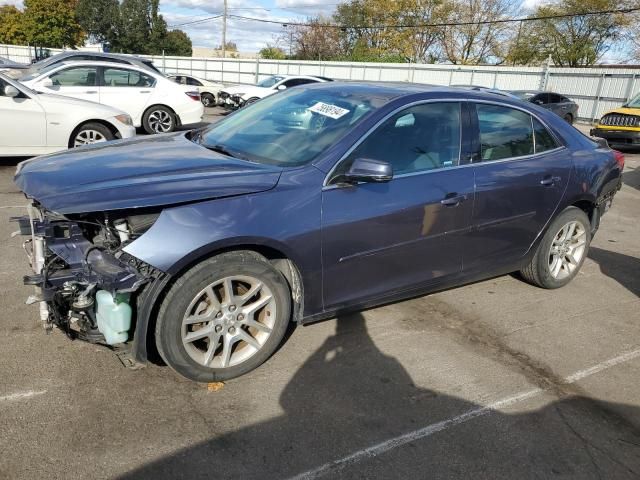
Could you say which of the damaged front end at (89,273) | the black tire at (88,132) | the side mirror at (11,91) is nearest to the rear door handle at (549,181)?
the damaged front end at (89,273)

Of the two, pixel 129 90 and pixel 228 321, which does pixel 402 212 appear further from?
pixel 129 90

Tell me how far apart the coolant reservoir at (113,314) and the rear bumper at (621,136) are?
15.8 meters

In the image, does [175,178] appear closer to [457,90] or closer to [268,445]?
[268,445]

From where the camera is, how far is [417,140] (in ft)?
12.2

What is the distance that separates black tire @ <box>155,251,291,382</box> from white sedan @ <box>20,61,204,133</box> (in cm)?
893

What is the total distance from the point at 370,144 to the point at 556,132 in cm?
205

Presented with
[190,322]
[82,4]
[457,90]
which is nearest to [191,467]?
[190,322]

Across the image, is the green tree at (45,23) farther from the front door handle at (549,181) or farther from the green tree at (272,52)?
the front door handle at (549,181)

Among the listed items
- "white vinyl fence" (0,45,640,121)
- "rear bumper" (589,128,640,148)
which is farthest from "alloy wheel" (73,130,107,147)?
"white vinyl fence" (0,45,640,121)

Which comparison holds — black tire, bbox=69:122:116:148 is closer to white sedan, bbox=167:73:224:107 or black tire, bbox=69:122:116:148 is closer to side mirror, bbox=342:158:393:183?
side mirror, bbox=342:158:393:183

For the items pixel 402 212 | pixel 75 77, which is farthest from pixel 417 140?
pixel 75 77

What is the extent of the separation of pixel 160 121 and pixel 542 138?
30.4 feet

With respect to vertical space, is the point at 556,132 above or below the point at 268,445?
above

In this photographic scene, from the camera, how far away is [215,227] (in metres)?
2.89
